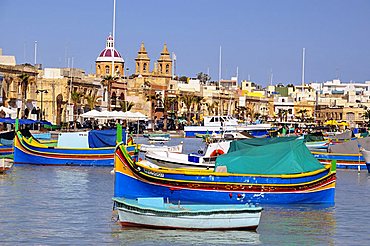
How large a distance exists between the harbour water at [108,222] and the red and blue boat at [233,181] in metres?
0.65

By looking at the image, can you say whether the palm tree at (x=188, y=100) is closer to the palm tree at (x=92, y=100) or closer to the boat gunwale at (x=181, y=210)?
the palm tree at (x=92, y=100)

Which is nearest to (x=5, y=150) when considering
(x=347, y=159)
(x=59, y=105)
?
(x=347, y=159)

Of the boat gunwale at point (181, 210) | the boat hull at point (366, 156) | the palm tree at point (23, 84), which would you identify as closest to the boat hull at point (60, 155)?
the boat hull at point (366, 156)

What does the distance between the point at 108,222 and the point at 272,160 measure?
7.50 metres

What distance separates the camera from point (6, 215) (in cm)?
3195

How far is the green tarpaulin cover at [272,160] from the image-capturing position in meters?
34.0

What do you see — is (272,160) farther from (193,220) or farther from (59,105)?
(59,105)

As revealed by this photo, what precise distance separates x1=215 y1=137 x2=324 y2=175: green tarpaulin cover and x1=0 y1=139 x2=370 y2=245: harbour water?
1467 mm

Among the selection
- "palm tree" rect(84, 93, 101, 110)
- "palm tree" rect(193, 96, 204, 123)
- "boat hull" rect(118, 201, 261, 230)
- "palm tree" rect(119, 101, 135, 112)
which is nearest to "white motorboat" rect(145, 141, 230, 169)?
"boat hull" rect(118, 201, 261, 230)

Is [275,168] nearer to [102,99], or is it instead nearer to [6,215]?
[6,215]

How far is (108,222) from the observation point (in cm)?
3048

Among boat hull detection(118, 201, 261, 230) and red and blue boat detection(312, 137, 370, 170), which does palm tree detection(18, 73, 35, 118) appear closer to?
red and blue boat detection(312, 137, 370, 170)

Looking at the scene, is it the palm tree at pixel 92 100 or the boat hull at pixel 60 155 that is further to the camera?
the palm tree at pixel 92 100

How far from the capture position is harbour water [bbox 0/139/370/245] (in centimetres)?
2719
